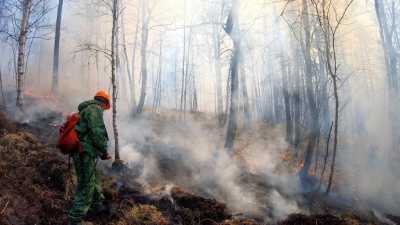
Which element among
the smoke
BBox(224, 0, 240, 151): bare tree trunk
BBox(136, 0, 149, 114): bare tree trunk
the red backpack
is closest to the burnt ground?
the red backpack

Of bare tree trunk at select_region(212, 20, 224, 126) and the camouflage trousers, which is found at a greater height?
bare tree trunk at select_region(212, 20, 224, 126)

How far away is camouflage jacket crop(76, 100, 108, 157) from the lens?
15.8 feet

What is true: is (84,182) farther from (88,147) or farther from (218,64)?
(218,64)

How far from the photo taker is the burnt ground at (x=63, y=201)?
5078mm

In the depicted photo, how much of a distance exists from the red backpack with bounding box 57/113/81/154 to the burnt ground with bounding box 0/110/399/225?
1.24m

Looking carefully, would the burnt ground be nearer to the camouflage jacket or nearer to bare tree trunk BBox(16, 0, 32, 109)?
the camouflage jacket

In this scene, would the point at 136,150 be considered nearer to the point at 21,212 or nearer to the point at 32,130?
the point at 32,130

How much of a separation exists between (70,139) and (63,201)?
165 centimetres

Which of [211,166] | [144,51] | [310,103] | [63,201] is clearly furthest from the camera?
[144,51]

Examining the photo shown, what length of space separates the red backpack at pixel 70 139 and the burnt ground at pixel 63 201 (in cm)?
124

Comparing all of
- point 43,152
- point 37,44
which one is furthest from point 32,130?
point 37,44

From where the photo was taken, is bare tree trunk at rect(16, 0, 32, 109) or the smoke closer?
the smoke

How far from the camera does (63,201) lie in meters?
5.67

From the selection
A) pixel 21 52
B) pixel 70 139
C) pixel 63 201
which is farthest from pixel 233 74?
pixel 70 139
